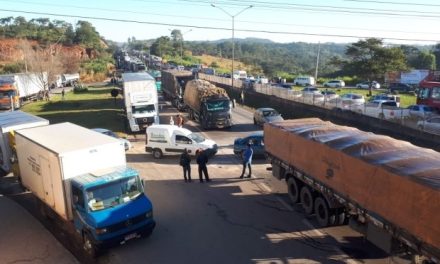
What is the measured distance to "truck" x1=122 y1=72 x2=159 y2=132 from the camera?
2958 cm

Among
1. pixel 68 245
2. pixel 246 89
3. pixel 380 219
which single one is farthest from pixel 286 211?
pixel 246 89

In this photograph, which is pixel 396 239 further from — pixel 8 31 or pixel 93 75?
pixel 8 31

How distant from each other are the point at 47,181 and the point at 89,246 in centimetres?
270

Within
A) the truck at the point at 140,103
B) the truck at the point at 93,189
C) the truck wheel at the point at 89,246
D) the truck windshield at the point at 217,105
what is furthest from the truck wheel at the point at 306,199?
the truck at the point at 140,103

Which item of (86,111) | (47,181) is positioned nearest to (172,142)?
(47,181)

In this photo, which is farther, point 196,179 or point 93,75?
point 93,75

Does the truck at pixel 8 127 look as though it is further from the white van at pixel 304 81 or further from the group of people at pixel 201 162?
the white van at pixel 304 81

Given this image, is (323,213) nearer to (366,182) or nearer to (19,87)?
(366,182)

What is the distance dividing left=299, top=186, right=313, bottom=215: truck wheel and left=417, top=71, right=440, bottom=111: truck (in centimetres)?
2208

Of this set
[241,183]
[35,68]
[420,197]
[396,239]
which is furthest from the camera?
[35,68]

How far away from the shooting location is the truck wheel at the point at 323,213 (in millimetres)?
12977

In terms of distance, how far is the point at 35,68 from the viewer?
57688mm

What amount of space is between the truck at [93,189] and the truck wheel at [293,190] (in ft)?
18.3

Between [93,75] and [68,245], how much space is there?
79.9 m
